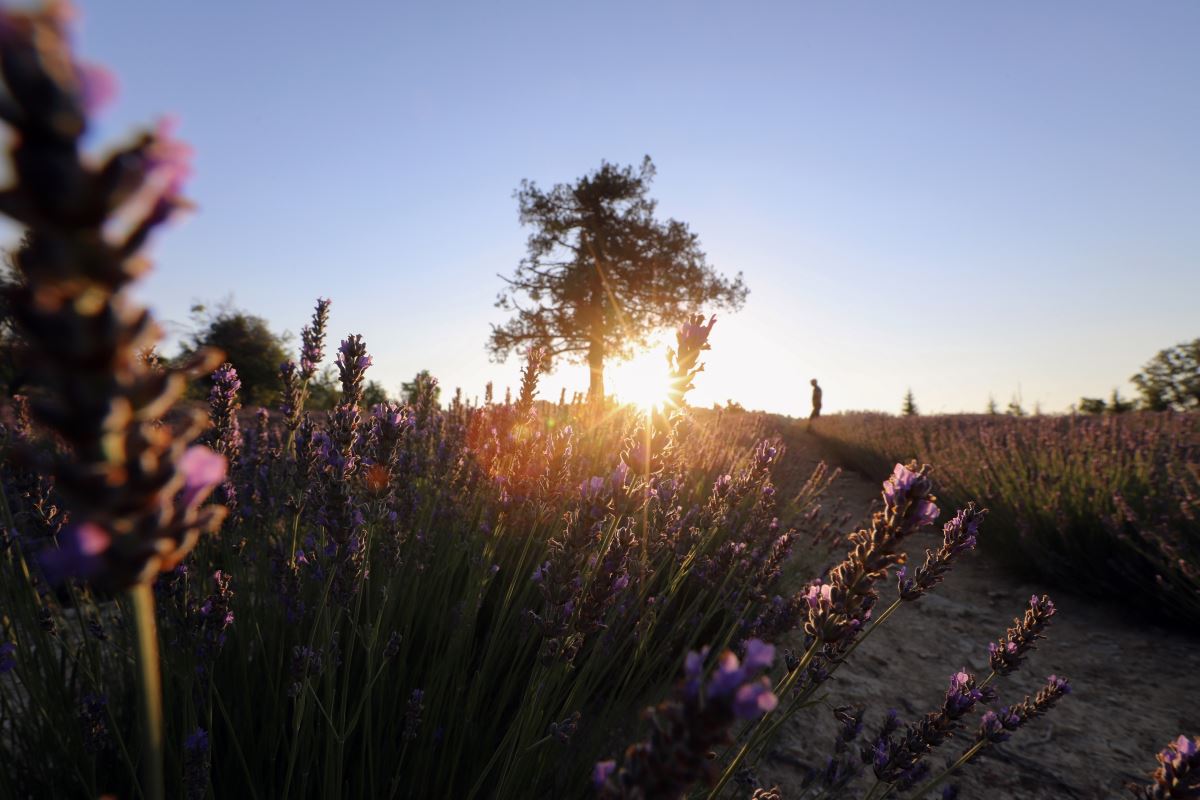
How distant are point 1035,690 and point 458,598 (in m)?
3.22

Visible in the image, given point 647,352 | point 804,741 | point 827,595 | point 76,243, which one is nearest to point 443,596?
point 827,595

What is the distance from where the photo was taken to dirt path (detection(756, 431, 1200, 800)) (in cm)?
241

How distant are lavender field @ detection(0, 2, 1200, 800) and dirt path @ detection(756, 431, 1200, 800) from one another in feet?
0.07

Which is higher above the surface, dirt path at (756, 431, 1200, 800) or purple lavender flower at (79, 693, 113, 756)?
purple lavender flower at (79, 693, 113, 756)

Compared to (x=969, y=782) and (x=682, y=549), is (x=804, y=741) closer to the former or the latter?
(x=969, y=782)

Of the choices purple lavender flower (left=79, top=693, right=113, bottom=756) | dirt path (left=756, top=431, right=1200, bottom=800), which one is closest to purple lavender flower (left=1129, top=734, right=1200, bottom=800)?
dirt path (left=756, top=431, right=1200, bottom=800)

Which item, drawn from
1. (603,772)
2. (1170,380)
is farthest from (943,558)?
(1170,380)

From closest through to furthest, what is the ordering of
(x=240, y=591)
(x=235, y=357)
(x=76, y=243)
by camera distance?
(x=76, y=243), (x=240, y=591), (x=235, y=357)

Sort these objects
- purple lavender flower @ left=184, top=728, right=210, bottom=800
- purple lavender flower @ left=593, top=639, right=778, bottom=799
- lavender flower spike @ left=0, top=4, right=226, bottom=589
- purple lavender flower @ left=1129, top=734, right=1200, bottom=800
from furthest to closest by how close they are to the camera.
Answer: purple lavender flower @ left=184, top=728, right=210, bottom=800, purple lavender flower @ left=1129, top=734, right=1200, bottom=800, purple lavender flower @ left=593, top=639, right=778, bottom=799, lavender flower spike @ left=0, top=4, right=226, bottom=589

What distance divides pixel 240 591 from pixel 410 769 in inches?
32.8

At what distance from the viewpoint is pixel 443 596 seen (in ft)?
7.06

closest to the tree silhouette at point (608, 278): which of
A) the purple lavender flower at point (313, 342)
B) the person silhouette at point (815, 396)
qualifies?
the person silhouette at point (815, 396)

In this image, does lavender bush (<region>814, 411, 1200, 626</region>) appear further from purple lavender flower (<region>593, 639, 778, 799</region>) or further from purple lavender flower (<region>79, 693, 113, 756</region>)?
purple lavender flower (<region>79, 693, 113, 756</region>)

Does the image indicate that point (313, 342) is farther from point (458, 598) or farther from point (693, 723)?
point (693, 723)
